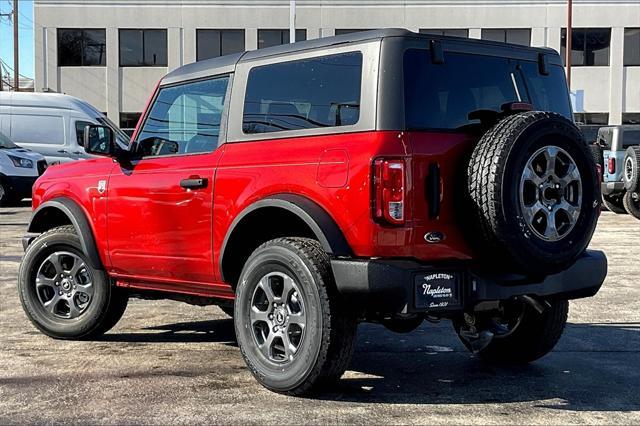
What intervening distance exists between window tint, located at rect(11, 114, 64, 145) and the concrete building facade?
17.7m

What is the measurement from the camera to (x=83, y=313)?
6.14 meters

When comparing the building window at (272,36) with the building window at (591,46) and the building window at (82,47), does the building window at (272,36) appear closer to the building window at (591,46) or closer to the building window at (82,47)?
the building window at (82,47)

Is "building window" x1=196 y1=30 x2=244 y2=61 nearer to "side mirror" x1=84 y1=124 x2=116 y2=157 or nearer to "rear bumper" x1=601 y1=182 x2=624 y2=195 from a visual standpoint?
"rear bumper" x1=601 y1=182 x2=624 y2=195

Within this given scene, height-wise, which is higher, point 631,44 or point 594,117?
point 631,44

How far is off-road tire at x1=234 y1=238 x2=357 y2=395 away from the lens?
434 cm

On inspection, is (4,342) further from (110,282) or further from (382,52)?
(382,52)

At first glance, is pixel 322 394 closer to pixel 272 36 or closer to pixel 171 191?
pixel 171 191

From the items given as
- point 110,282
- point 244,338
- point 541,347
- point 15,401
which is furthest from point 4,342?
point 541,347

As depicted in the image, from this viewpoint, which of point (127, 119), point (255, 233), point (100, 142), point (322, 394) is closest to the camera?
point (322, 394)

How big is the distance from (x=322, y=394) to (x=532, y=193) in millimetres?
1552

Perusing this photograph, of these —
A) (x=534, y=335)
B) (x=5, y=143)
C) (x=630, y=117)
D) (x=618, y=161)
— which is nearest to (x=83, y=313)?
(x=534, y=335)

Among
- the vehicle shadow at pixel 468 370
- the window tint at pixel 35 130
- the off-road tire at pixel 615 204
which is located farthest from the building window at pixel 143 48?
the vehicle shadow at pixel 468 370

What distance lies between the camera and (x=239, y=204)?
4.91m

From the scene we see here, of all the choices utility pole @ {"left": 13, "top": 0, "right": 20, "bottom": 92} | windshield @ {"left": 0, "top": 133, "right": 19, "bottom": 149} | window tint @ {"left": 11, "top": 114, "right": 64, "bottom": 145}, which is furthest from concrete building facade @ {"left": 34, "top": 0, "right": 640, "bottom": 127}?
windshield @ {"left": 0, "top": 133, "right": 19, "bottom": 149}
